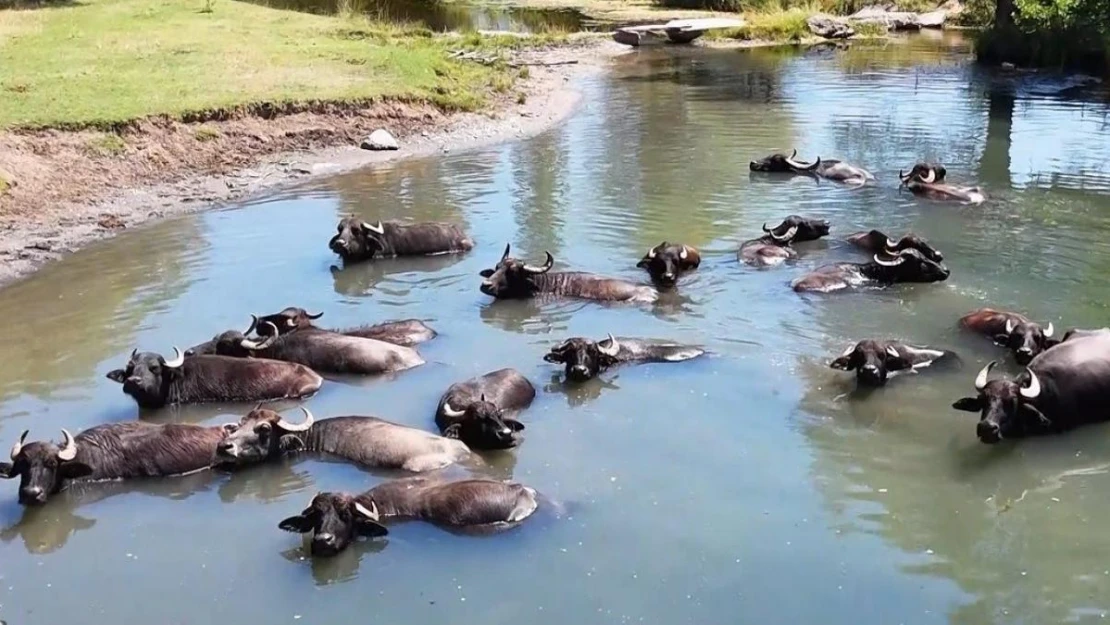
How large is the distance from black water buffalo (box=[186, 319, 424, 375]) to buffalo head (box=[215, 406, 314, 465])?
1487 mm

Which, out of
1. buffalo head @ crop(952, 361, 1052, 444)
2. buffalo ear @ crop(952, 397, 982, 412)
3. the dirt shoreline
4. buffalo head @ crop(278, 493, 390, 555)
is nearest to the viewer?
buffalo head @ crop(278, 493, 390, 555)

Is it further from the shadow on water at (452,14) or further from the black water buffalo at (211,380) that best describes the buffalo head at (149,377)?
A: the shadow on water at (452,14)

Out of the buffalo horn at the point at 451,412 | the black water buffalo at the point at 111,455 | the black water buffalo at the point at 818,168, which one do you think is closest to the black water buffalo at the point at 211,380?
the black water buffalo at the point at 111,455

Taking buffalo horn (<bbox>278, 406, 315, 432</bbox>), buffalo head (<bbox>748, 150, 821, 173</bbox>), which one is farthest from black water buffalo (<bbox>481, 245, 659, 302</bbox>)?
buffalo head (<bbox>748, 150, 821, 173</bbox>)

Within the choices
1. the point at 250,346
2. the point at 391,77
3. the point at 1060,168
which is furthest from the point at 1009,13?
the point at 250,346

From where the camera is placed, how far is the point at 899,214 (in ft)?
47.5

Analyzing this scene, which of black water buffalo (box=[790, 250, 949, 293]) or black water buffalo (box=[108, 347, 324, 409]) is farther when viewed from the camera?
black water buffalo (box=[790, 250, 949, 293])

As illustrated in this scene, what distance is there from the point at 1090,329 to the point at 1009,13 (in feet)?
73.0

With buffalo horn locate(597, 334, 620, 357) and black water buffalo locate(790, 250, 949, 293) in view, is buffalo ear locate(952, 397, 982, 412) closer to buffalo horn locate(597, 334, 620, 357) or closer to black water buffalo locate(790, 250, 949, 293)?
buffalo horn locate(597, 334, 620, 357)

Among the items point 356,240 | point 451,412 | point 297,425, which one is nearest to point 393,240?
point 356,240

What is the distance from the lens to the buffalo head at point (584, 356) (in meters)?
9.47

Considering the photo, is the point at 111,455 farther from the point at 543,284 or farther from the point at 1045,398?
the point at 1045,398

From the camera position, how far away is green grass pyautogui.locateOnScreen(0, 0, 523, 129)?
17859mm

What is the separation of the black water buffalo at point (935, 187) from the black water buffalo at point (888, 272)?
3338 mm
